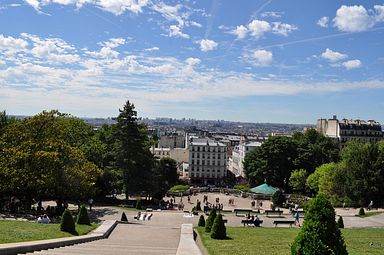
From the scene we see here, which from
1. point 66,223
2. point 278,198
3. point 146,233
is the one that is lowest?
point 278,198

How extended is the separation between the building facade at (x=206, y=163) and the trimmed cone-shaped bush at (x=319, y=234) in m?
108

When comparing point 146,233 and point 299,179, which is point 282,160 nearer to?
point 299,179

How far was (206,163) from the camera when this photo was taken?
12094 centimetres

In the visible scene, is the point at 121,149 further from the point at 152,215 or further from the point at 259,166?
the point at 259,166

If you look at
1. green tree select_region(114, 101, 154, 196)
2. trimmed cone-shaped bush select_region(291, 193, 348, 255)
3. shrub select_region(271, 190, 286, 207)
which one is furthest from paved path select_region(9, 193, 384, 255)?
green tree select_region(114, 101, 154, 196)

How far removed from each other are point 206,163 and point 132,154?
6451 cm

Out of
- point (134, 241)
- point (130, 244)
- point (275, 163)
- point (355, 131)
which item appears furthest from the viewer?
point (355, 131)

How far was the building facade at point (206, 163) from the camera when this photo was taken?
120562 mm

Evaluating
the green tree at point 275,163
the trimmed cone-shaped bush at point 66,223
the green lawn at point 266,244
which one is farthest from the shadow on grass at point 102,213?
the green tree at point 275,163

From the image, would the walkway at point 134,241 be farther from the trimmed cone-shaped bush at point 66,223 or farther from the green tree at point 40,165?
the green tree at point 40,165

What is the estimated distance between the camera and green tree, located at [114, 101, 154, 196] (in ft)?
188

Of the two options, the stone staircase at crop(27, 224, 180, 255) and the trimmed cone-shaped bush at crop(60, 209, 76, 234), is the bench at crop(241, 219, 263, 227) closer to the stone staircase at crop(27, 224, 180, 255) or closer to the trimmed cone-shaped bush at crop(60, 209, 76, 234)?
the stone staircase at crop(27, 224, 180, 255)

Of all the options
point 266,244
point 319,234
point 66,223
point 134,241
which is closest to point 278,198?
point 266,244

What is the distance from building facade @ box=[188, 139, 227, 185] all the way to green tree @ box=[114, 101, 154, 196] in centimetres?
6105
